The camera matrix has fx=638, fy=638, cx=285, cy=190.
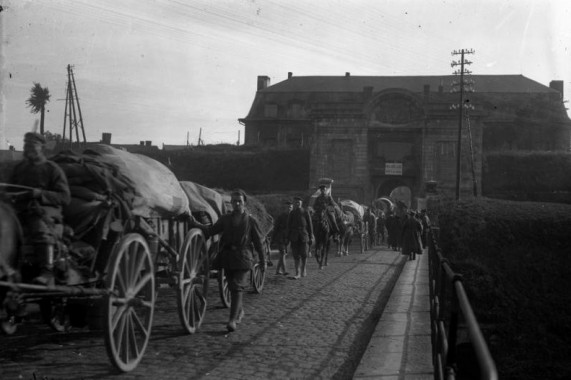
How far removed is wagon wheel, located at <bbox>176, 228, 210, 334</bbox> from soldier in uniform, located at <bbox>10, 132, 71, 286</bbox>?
1.93 m

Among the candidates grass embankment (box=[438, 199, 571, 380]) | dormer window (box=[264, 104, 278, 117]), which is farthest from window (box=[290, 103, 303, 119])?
grass embankment (box=[438, 199, 571, 380])

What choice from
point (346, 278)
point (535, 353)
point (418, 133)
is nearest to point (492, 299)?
point (535, 353)

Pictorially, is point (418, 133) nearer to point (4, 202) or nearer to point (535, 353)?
point (535, 353)

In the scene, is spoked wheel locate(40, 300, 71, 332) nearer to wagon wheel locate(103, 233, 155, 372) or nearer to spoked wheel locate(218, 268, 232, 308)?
wagon wheel locate(103, 233, 155, 372)

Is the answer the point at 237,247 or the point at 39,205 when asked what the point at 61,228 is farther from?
the point at 237,247

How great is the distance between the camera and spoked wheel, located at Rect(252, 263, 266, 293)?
36.3 ft

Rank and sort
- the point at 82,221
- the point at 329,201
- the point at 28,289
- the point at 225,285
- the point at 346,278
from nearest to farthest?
the point at 28,289 < the point at 82,221 < the point at 225,285 < the point at 346,278 < the point at 329,201

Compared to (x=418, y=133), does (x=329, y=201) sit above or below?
below

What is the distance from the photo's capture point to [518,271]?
34906 mm

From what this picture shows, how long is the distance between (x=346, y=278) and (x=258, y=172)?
4331 centimetres

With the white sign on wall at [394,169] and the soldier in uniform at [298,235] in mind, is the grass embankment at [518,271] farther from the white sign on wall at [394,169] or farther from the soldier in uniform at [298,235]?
the white sign on wall at [394,169]

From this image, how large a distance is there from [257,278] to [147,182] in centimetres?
456

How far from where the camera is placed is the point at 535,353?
22.9 m

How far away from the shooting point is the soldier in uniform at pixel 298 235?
14.1 m
